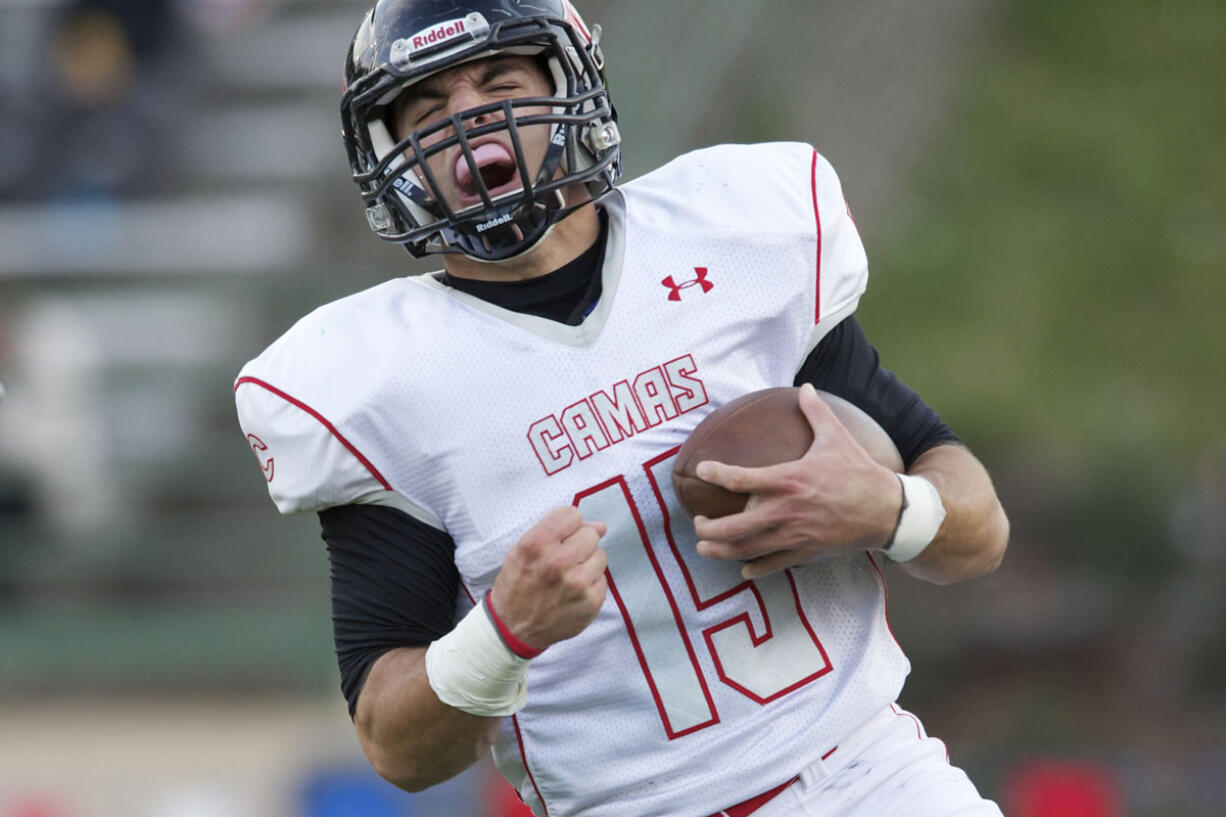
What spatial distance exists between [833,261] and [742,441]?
407 millimetres

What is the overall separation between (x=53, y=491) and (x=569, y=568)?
493 cm

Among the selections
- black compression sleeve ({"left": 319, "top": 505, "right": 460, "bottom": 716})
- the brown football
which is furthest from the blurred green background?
the brown football

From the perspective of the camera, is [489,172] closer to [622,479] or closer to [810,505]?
[622,479]

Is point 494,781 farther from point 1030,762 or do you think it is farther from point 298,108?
point 298,108

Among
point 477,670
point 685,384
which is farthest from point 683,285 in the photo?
point 477,670

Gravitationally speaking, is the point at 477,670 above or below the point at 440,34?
below

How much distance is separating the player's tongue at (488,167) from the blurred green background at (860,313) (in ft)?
10.4

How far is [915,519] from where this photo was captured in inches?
96.4

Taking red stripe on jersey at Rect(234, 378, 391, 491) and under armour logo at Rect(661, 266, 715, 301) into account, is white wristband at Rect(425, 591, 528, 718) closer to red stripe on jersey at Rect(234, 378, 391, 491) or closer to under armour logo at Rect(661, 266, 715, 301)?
red stripe on jersey at Rect(234, 378, 391, 491)

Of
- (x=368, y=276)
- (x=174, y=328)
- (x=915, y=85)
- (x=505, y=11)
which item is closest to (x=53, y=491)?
(x=174, y=328)

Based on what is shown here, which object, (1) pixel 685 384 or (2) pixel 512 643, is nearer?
(2) pixel 512 643

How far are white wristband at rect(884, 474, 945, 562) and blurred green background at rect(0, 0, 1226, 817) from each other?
3.03 meters

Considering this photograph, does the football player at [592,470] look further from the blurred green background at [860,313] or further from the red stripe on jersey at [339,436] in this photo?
the blurred green background at [860,313]

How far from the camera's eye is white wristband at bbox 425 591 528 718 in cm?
233
